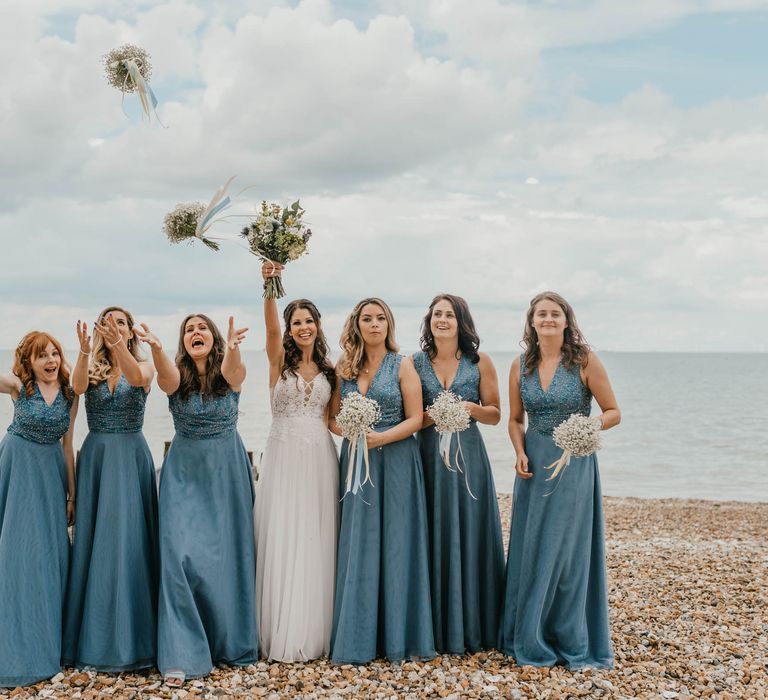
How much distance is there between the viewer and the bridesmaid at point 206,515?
5750mm

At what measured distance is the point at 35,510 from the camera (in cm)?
579

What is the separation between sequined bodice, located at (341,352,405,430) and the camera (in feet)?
19.7

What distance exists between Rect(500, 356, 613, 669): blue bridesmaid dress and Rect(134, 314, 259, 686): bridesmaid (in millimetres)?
2018

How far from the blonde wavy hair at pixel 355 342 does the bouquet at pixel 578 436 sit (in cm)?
143

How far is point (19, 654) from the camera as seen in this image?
18.4 feet

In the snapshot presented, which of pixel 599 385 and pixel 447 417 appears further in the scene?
pixel 599 385

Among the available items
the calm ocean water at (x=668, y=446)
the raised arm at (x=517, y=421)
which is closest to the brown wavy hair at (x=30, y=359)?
the raised arm at (x=517, y=421)

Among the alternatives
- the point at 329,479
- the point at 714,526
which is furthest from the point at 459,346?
the point at 714,526

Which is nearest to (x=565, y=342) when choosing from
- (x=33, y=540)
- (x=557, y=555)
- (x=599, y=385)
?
(x=599, y=385)

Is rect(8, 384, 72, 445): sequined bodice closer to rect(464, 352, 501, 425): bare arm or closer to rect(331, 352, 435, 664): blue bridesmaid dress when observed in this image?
rect(331, 352, 435, 664): blue bridesmaid dress

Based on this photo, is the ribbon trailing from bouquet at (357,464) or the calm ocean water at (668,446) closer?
the ribbon trailing from bouquet at (357,464)

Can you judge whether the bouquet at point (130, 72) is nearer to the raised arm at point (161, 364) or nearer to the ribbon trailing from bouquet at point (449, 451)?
the raised arm at point (161, 364)

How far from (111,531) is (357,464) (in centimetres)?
184

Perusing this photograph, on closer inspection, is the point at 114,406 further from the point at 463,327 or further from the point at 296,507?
the point at 463,327
